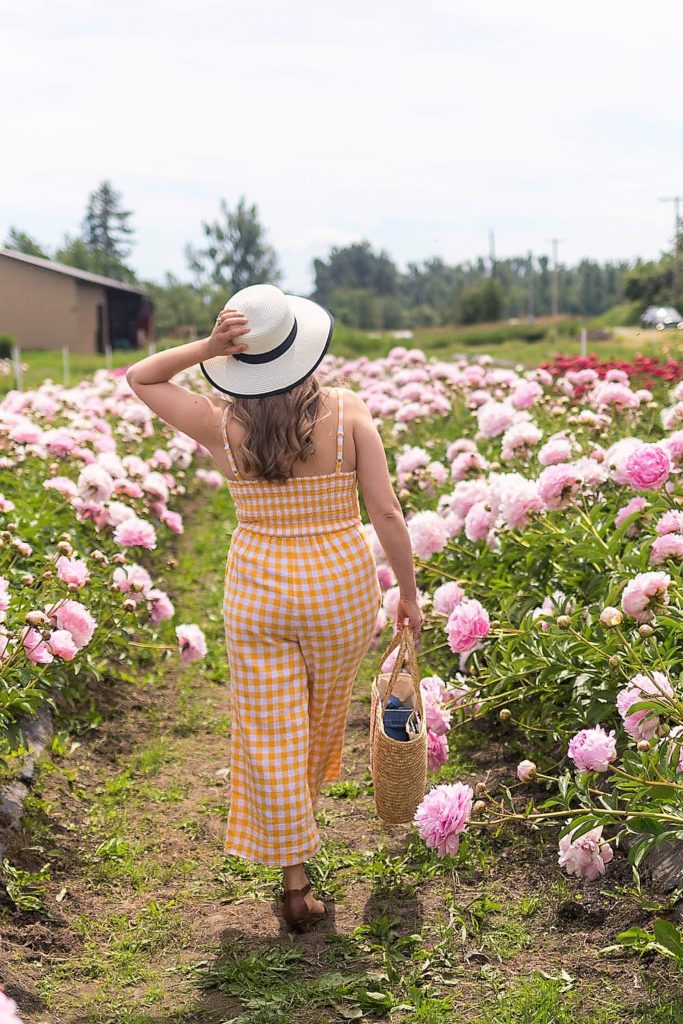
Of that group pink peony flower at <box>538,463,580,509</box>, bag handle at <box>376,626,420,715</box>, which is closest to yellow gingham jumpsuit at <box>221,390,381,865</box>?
bag handle at <box>376,626,420,715</box>

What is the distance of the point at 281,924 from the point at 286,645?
74 centimetres

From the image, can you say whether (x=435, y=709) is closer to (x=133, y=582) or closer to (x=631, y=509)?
(x=631, y=509)

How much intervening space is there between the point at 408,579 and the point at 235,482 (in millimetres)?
512

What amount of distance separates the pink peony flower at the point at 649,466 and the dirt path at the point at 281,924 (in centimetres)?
103

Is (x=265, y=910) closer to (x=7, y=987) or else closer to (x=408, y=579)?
(x=7, y=987)

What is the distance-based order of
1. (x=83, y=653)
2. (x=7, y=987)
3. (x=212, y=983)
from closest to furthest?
(x=7, y=987), (x=212, y=983), (x=83, y=653)

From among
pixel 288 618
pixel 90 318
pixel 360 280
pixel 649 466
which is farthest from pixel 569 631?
pixel 360 280

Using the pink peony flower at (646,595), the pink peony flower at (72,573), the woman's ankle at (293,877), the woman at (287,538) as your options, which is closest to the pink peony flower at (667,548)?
the pink peony flower at (646,595)

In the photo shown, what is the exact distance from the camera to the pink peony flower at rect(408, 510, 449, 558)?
12.1 feet

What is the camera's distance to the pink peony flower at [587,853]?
249cm

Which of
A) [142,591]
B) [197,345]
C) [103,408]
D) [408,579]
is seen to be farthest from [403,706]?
[103,408]

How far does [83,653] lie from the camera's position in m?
3.95

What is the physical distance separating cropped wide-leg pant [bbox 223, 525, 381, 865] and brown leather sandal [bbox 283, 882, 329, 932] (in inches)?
3.7

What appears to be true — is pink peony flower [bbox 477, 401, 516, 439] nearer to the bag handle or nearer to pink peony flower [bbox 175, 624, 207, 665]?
pink peony flower [bbox 175, 624, 207, 665]
